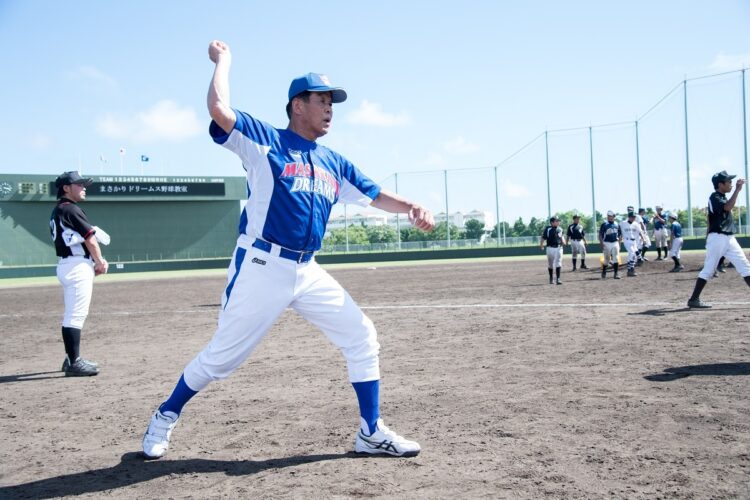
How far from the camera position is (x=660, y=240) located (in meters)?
26.3

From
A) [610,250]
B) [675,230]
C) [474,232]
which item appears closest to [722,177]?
[610,250]

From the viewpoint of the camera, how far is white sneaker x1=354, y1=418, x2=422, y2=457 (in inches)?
149

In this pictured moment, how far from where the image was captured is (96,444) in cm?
429

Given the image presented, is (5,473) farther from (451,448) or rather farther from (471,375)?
(471,375)

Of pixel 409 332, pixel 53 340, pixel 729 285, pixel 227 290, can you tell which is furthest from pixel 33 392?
pixel 729 285

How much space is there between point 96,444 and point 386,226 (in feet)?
163

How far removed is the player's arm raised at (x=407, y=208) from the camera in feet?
14.1

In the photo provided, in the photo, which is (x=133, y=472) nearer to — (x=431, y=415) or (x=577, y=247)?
(x=431, y=415)

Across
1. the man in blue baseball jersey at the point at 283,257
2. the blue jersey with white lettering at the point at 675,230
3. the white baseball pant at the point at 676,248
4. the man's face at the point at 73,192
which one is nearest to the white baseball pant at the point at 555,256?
the white baseball pant at the point at 676,248

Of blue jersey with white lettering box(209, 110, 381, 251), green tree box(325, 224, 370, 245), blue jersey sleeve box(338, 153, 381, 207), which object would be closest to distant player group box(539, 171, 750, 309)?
blue jersey sleeve box(338, 153, 381, 207)

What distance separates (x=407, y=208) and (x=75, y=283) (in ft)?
13.9

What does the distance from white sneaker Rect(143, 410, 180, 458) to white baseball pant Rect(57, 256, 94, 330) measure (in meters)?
3.28

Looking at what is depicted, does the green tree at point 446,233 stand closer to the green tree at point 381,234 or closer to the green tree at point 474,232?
the green tree at point 474,232

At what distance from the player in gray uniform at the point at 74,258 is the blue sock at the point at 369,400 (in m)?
3.95
